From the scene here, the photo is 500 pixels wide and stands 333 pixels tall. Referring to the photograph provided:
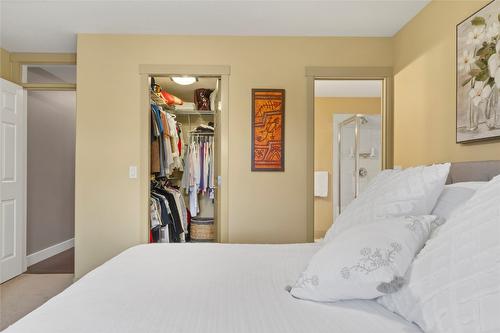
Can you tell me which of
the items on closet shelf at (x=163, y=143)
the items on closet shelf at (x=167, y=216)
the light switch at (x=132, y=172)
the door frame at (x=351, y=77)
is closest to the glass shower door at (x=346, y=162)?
the door frame at (x=351, y=77)

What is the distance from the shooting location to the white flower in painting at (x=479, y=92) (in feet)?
5.52

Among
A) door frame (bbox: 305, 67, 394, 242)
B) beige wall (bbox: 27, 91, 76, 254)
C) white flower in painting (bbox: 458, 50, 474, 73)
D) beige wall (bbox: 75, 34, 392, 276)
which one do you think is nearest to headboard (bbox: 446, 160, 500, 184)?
white flower in painting (bbox: 458, 50, 474, 73)

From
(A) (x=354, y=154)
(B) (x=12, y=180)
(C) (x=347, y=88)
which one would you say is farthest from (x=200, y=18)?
(A) (x=354, y=154)

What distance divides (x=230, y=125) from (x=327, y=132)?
2749mm

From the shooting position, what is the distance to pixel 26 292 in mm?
2861

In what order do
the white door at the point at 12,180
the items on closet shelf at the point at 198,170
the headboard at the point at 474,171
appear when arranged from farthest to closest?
the items on closet shelf at the point at 198,170 < the white door at the point at 12,180 < the headboard at the point at 474,171

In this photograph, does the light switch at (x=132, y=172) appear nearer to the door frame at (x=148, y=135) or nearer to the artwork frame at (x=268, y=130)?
the door frame at (x=148, y=135)

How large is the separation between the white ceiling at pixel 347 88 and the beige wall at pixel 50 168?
11.7ft

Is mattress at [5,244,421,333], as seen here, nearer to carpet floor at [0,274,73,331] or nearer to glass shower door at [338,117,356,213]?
carpet floor at [0,274,73,331]

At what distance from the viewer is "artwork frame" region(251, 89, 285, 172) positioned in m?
2.96

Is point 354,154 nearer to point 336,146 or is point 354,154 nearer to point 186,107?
point 336,146

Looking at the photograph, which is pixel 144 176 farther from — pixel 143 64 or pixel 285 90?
pixel 285 90

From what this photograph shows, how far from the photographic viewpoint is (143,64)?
293cm

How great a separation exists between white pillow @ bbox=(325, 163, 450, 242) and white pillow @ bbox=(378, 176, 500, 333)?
0.97 ft
